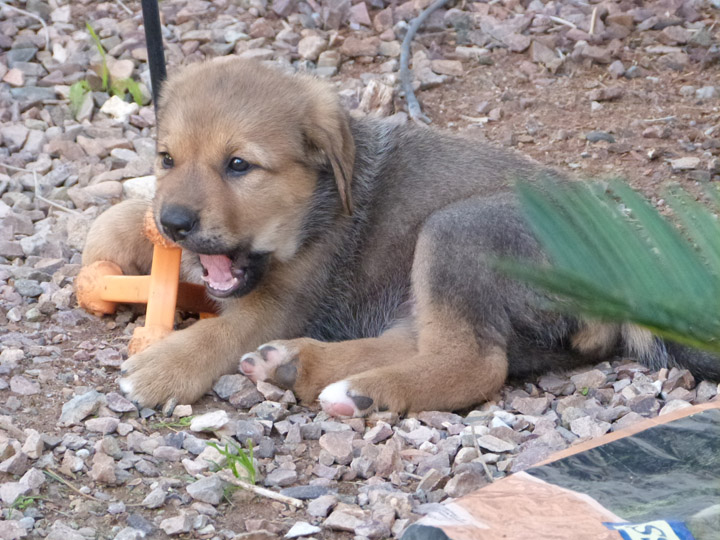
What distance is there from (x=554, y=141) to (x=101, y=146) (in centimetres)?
253

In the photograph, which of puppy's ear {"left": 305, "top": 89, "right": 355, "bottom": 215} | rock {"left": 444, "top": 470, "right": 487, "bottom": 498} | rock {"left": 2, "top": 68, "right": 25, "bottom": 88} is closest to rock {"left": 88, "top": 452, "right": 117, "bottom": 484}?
rock {"left": 444, "top": 470, "right": 487, "bottom": 498}

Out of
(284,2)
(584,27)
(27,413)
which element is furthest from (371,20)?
(27,413)

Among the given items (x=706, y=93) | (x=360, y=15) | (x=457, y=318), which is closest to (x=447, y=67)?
(x=360, y=15)

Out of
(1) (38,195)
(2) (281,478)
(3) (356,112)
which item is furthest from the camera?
(3) (356,112)

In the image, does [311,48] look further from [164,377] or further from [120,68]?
[164,377]

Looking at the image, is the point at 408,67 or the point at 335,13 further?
the point at 335,13

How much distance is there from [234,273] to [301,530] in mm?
1416

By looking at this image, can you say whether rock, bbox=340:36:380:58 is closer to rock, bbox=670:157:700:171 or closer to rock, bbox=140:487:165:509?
rock, bbox=670:157:700:171

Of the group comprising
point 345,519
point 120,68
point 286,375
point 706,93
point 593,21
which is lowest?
point 286,375

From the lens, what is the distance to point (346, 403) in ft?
10.8

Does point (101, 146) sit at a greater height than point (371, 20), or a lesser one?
lesser

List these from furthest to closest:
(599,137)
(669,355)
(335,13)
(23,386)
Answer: (335,13)
(599,137)
(669,355)
(23,386)

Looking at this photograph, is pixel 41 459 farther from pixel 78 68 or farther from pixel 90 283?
pixel 78 68

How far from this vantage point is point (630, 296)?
3.69 ft
